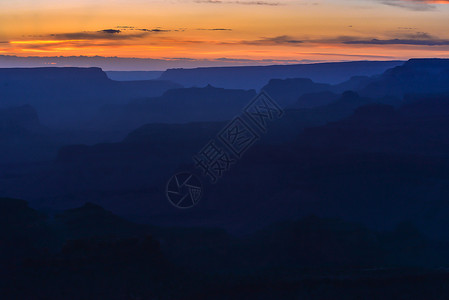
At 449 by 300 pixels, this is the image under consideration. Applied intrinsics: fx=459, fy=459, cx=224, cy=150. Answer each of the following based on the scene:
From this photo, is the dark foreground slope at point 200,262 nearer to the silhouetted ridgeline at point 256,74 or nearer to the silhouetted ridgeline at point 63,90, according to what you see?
the silhouetted ridgeline at point 63,90

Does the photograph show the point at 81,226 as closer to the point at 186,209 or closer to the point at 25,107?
the point at 186,209

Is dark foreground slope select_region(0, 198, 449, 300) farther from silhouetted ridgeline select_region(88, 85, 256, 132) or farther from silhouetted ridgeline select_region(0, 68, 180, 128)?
silhouetted ridgeline select_region(0, 68, 180, 128)

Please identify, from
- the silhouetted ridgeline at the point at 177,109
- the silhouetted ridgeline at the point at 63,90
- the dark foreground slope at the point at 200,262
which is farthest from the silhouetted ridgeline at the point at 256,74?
the dark foreground slope at the point at 200,262

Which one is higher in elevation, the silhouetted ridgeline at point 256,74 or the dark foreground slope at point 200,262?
the silhouetted ridgeline at point 256,74

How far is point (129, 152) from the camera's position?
61.9 m

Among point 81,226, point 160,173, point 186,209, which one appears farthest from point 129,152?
point 81,226

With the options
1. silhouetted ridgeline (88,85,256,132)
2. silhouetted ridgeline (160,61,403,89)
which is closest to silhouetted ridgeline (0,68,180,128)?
silhouetted ridgeline (88,85,256,132)

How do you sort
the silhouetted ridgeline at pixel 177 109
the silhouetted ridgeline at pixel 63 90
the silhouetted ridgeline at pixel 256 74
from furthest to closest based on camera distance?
→ the silhouetted ridgeline at pixel 256 74 → the silhouetted ridgeline at pixel 63 90 → the silhouetted ridgeline at pixel 177 109

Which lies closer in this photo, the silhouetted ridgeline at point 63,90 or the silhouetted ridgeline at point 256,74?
the silhouetted ridgeline at point 63,90

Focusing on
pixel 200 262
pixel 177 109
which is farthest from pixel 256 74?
pixel 200 262

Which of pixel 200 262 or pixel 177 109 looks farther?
pixel 177 109

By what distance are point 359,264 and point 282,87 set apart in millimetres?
109478

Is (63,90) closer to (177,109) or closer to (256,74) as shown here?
(177,109)

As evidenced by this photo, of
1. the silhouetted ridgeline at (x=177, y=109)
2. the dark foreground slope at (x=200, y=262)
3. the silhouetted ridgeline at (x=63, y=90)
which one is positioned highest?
the silhouetted ridgeline at (x=63, y=90)
